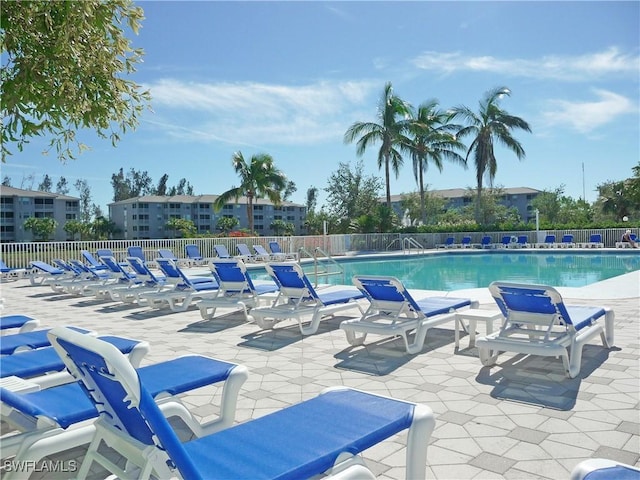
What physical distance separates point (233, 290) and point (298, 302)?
171 cm

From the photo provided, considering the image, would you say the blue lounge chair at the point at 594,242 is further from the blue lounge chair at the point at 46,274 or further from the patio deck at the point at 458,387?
the blue lounge chair at the point at 46,274

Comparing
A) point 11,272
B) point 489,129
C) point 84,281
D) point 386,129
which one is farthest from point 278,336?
point 489,129

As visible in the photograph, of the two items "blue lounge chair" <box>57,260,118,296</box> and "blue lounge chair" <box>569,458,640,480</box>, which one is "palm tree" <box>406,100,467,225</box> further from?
"blue lounge chair" <box>569,458,640,480</box>

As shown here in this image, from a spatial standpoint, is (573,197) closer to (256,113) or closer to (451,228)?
(451,228)

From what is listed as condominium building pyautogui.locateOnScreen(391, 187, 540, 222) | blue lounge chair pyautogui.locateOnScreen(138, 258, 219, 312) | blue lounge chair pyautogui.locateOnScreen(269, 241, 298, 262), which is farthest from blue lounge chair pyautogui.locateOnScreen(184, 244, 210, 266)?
condominium building pyautogui.locateOnScreen(391, 187, 540, 222)

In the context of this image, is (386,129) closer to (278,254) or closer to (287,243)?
(287,243)

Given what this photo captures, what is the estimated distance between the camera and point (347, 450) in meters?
2.27

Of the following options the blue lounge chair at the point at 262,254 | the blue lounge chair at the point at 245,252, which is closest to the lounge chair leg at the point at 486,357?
the blue lounge chair at the point at 245,252

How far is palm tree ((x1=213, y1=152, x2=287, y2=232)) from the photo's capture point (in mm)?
31266

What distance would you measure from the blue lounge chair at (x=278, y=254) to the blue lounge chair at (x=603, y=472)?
66.8 ft

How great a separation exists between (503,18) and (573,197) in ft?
190

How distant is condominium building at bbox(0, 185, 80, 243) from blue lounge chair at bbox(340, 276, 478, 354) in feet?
198

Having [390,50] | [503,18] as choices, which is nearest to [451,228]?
[390,50]

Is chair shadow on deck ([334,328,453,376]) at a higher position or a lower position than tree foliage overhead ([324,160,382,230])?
lower
